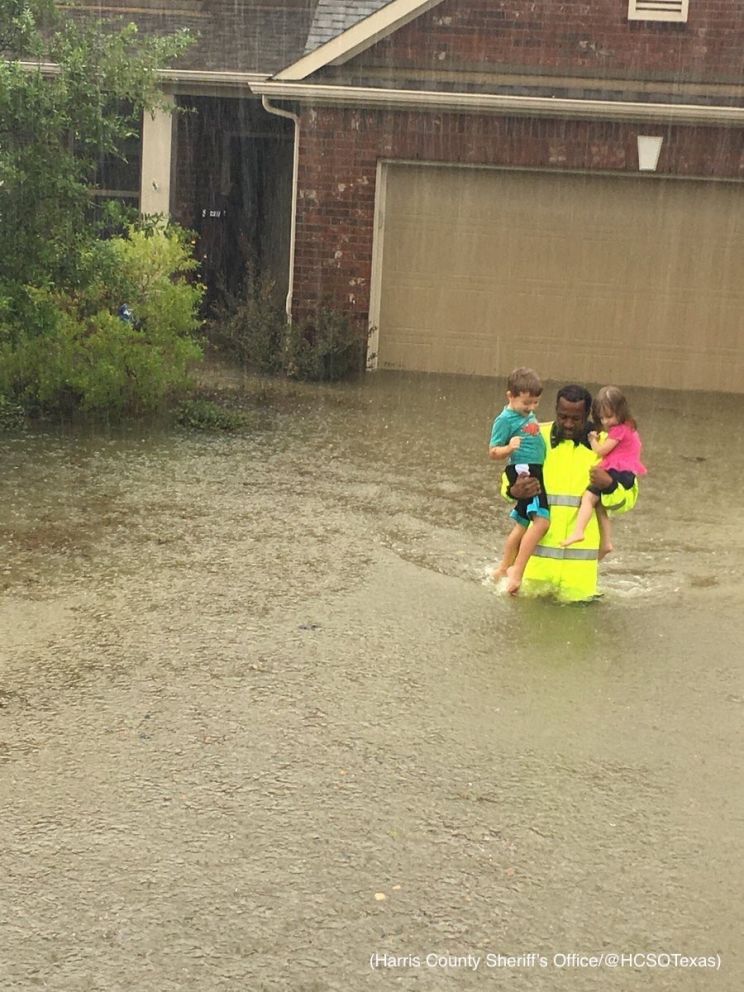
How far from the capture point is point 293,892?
3.58 meters

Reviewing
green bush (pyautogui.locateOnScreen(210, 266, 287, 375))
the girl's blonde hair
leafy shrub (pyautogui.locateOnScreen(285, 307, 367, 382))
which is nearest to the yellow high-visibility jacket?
the girl's blonde hair

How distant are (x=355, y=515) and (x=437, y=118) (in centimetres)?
698

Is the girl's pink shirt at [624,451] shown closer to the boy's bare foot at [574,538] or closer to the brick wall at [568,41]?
the boy's bare foot at [574,538]

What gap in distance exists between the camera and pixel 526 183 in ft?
44.9

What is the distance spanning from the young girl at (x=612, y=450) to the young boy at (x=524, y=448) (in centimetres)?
18

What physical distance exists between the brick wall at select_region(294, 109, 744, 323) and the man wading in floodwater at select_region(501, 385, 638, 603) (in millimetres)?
7699

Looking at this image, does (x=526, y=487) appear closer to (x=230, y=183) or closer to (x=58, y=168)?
(x=58, y=168)

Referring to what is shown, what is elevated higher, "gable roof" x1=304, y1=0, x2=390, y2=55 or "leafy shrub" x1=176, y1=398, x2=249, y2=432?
"gable roof" x1=304, y1=0, x2=390, y2=55

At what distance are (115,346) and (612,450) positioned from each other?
512 cm

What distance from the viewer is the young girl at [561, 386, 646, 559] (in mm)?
6211

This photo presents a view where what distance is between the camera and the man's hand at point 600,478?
6199 millimetres

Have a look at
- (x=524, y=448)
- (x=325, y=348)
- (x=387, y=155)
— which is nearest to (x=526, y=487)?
(x=524, y=448)

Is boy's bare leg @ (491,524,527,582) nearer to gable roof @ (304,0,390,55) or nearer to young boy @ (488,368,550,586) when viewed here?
young boy @ (488,368,550,586)

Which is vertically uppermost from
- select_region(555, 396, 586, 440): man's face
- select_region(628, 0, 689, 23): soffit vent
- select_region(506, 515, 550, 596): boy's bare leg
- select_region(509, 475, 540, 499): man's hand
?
select_region(628, 0, 689, 23): soffit vent
